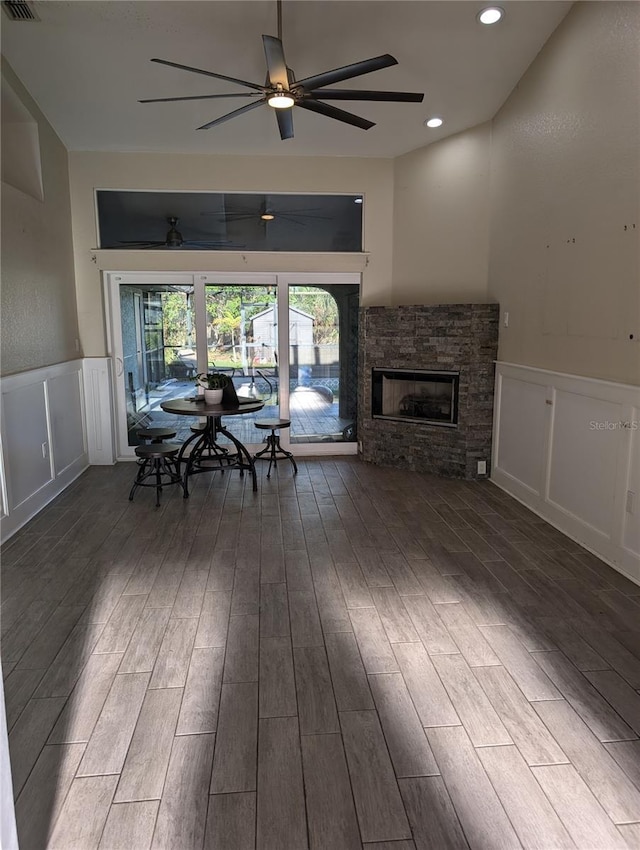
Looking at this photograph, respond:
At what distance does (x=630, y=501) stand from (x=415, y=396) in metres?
2.75

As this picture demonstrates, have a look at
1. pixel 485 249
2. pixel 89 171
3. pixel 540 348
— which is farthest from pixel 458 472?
pixel 89 171

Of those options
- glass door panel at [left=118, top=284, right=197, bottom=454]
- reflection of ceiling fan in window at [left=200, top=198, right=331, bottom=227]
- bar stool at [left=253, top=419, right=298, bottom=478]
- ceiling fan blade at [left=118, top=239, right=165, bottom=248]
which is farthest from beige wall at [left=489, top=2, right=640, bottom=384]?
ceiling fan blade at [left=118, top=239, right=165, bottom=248]

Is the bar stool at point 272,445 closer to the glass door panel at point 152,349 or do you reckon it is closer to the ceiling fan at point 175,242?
the glass door panel at point 152,349

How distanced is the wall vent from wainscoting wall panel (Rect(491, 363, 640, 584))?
4.19 meters

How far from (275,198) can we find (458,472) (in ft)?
11.0

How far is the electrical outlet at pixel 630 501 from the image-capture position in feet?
10.3

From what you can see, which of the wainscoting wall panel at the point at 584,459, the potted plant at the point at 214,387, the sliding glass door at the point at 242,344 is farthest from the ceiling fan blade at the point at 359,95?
the sliding glass door at the point at 242,344

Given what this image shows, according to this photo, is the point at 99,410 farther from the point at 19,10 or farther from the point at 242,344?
the point at 19,10

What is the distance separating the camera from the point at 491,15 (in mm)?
3674

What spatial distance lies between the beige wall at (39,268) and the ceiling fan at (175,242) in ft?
2.22

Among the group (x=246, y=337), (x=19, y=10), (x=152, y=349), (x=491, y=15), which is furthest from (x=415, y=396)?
(x=19, y=10)

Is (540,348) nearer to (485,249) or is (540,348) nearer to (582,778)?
(485,249)

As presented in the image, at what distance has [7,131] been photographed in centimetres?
431

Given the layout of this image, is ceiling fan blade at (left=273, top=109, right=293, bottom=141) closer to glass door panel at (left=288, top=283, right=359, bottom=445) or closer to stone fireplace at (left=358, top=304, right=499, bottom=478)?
stone fireplace at (left=358, top=304, right=499, bottom=478)
